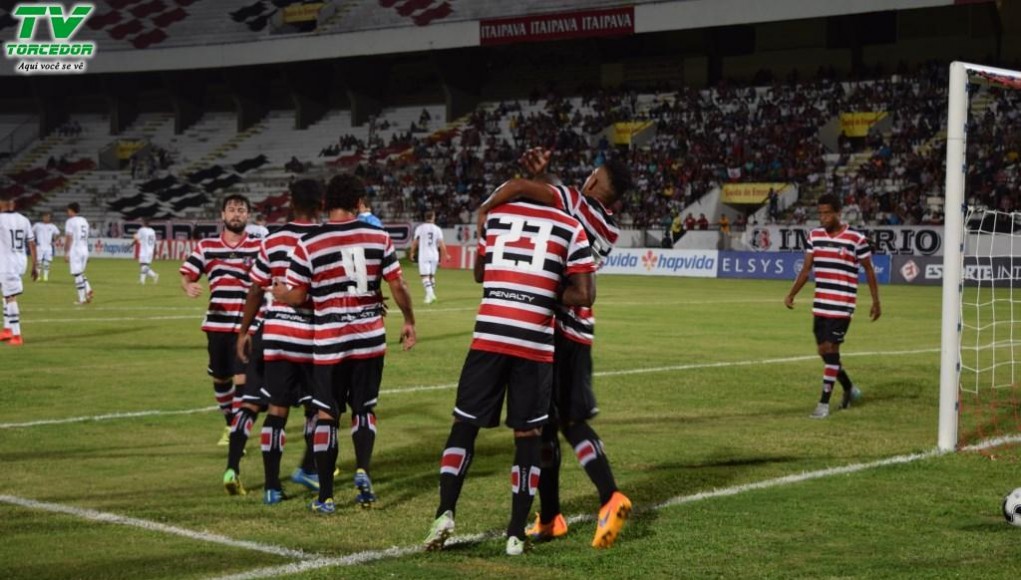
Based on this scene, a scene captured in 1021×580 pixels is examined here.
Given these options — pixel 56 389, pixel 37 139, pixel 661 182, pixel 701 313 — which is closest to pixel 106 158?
pixel 37 139

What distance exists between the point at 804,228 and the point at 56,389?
32.7m

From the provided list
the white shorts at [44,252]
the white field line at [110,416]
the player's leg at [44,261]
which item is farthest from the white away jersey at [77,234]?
the white field line at [110,416]

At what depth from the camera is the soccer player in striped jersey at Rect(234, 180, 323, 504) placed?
8.71 m

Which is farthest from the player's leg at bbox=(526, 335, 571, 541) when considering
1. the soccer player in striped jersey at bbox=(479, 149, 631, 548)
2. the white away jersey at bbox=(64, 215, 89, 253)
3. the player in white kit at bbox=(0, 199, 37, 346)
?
the white away jersey at bbox=(64, 215, 89, 253)

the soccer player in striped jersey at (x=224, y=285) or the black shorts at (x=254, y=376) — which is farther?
the soccer player in striped jersey at (x=224, y=285)

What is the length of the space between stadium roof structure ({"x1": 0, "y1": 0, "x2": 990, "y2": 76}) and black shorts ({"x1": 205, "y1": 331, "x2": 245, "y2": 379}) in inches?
1678

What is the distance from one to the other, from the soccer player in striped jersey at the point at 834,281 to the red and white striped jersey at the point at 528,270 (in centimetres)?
681

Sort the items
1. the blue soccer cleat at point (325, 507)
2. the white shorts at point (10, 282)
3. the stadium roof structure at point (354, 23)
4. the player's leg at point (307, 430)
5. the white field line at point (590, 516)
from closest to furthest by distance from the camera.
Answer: the white field line at point (590, 516)
the blue soccer cleat at point (325, 507)
the player's leg at point (307, 430)
the white shorts at point (10, 282)
the stadium roof structure at point (354, 23)

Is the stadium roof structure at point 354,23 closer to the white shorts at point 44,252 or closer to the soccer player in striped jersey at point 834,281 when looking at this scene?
the white shorts at point 44,252

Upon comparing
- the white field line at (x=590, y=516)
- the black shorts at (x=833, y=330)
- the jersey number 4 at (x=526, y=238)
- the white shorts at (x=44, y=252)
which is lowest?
the white field line at (x=590, y=516)

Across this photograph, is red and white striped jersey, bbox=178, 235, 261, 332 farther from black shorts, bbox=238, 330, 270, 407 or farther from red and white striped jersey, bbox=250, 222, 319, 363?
red and white striped jersey, bbox=250, 222, 319, 363

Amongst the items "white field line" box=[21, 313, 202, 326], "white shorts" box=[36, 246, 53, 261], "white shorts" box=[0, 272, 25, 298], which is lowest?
"white field line" box=[21, 313, 202, 326]

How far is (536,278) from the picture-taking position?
23.6 ft

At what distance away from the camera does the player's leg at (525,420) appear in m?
7.23
